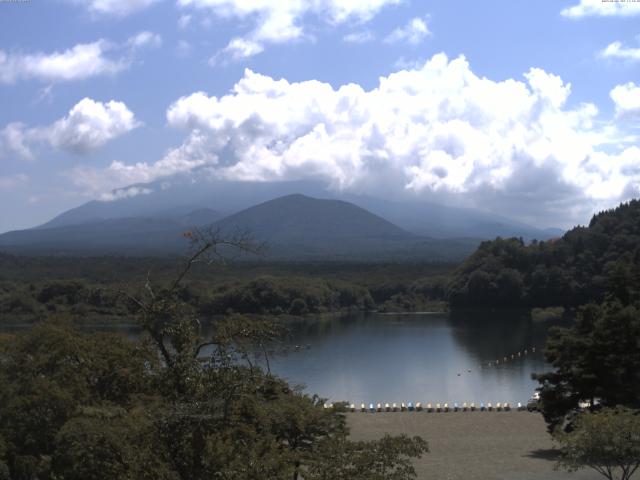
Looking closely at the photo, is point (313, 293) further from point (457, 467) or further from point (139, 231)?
point (139, 231)

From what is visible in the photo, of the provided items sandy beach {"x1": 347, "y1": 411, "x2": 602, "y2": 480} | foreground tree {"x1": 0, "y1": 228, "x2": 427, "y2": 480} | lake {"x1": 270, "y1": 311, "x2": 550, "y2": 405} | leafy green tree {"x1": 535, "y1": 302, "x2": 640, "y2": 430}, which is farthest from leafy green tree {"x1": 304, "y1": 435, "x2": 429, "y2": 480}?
lake {"x1": 270, "y1": 311, "x2": 550, "y2": 405}

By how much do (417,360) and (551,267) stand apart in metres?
26.3

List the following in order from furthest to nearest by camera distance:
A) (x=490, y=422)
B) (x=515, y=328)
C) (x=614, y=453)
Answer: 1. (x=515, y=328)
2. (x=490, y=422)
3. (x=614, y=453)

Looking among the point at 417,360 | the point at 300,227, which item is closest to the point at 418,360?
the point at 417,360

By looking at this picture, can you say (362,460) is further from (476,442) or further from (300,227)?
(300,227)

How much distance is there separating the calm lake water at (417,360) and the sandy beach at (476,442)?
11.8 feet

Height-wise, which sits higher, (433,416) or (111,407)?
(111,407)

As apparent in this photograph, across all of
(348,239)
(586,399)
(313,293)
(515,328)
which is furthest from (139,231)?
(586,399)

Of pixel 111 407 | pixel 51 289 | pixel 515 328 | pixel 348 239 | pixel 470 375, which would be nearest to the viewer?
pixel 111 407

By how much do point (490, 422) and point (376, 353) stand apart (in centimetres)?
1707

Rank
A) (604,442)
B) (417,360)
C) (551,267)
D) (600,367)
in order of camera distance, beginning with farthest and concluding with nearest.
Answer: (551,267), (417,360), (600,367), (604,442)

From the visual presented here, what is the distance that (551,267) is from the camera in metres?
56.8

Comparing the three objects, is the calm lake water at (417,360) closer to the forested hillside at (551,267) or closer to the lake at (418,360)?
the lake at (418,360)

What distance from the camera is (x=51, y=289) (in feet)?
166
